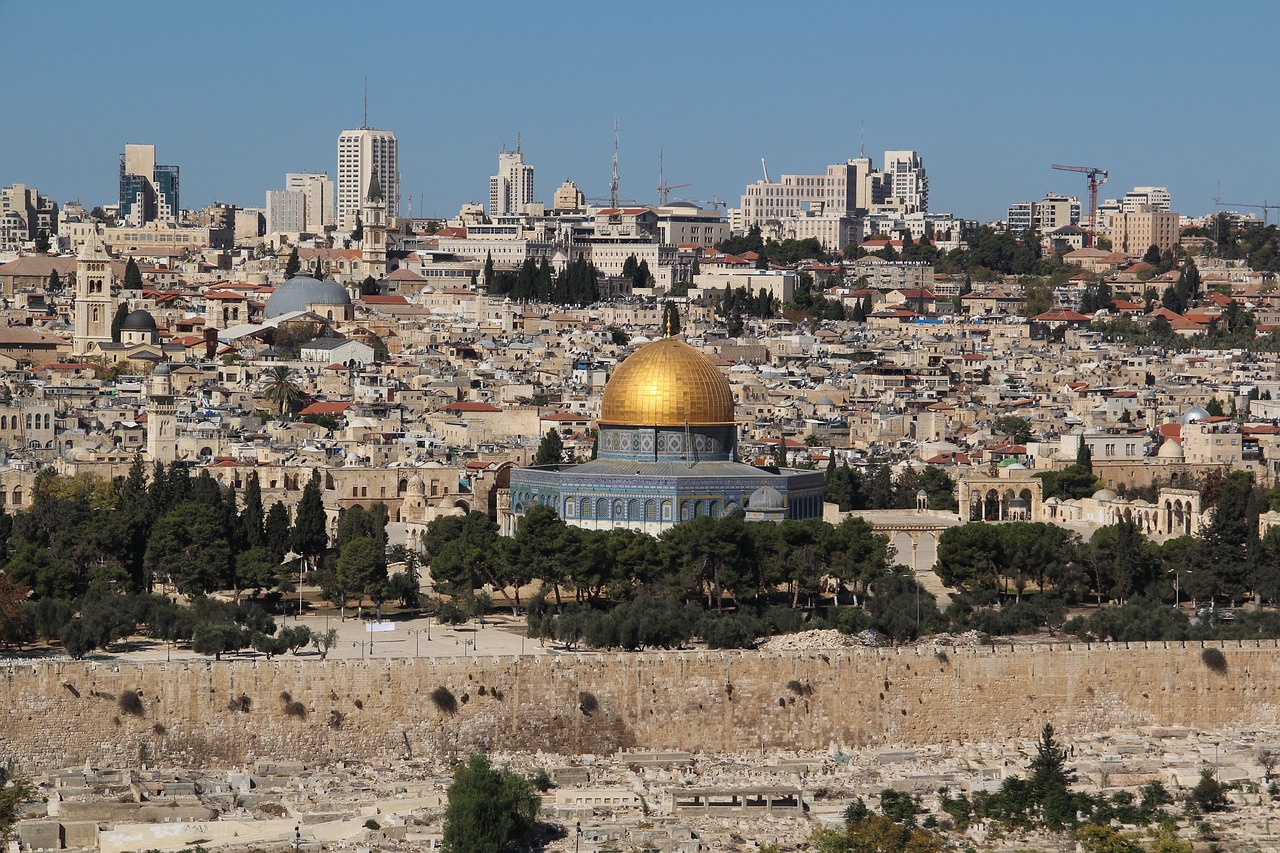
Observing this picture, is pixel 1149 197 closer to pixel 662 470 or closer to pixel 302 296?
pixel 302 296

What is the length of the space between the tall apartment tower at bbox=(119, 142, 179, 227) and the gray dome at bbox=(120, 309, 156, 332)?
7001cm

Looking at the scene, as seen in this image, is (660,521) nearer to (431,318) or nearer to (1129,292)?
(431,318)

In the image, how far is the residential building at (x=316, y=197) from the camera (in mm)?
171500

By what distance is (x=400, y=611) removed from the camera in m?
42.5

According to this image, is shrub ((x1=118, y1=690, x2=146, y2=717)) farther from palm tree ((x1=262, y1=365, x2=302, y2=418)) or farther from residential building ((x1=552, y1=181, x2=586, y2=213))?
residential building ((x1=552, y1=181, x2=586, y2=213))

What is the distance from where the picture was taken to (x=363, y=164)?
6654 inches

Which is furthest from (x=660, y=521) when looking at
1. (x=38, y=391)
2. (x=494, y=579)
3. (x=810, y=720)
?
(x=38, y=391)

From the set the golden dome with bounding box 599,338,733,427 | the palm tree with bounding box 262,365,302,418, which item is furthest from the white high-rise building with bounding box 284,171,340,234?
the golden dome with bounding box 599,338,733,427

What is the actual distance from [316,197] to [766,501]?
129890 millimetres

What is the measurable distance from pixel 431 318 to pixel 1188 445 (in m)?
35.9

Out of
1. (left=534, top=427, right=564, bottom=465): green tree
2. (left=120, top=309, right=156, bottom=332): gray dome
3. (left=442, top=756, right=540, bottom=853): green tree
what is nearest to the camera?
(left=442, top=756, right=540, bottom=853): green tree

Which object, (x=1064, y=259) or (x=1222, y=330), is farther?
(x=1064, y=259)

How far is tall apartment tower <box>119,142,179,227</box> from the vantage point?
527ft

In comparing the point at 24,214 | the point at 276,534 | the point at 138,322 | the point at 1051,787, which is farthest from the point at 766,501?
the point at 24,214
